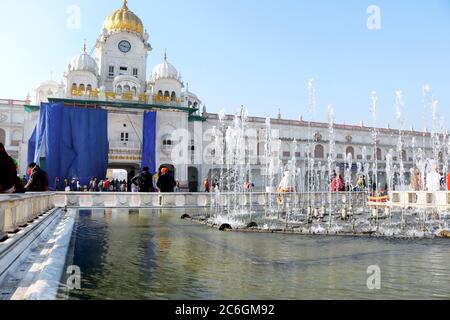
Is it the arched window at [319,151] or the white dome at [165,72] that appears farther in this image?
the arched window at [319,151]

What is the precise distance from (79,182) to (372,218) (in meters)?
20.8

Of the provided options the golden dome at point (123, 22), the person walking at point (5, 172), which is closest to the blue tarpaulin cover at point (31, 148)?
the golden dome at point (123, 22)

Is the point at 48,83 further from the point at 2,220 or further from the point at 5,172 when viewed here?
the point at 2,220

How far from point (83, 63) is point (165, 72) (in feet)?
20.9

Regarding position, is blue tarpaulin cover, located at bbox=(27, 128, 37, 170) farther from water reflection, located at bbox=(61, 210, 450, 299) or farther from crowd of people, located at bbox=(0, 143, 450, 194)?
water reflection, located at bbox=(61, 210, 450, 299)

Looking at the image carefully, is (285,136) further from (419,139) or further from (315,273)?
(315,273)

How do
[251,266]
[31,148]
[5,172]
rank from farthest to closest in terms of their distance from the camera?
[31,148]
[5,172]
[251,266]

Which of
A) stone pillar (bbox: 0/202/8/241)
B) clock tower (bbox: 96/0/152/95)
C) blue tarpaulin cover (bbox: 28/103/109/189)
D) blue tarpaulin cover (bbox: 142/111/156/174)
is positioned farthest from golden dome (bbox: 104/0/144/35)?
stone pillar (bbox: 0/202/8/241)

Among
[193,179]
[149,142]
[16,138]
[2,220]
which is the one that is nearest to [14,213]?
[2,220]

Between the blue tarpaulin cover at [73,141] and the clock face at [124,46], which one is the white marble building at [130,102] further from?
the blue tarpaulin cover at [73,141]

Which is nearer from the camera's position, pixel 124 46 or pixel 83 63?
pixel 83 63

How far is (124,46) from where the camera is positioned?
33.4 m

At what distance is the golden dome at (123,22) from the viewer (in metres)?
33.3

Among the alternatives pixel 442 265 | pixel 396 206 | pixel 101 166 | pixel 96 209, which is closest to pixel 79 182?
pixel 101 166
